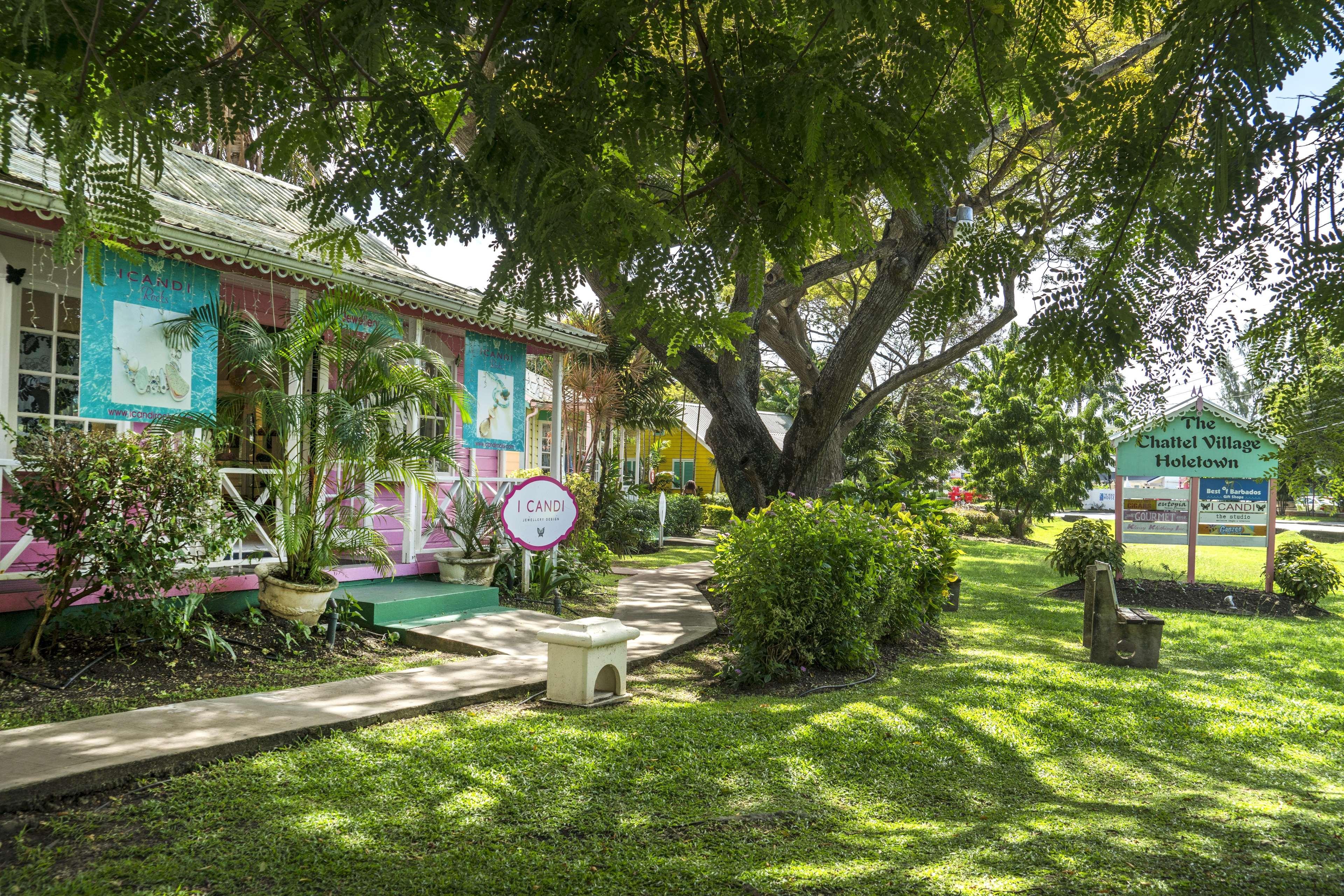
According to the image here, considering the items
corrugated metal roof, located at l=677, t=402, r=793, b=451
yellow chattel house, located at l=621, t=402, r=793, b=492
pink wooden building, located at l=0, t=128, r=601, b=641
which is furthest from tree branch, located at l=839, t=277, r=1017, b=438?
yellow chattel house, located at l=621, t=402, r=793, b=492

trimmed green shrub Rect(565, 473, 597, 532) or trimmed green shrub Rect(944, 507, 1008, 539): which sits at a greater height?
trimmed green shrub Rect(565, 473, 597, 532)

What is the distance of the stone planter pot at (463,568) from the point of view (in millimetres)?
10234

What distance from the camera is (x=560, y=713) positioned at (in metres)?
6.03

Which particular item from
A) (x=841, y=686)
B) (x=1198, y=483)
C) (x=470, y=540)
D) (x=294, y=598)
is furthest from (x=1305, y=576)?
(x=294, y=598)

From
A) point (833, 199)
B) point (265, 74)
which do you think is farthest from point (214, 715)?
point (833, 199)

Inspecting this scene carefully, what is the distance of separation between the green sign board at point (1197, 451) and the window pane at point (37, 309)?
1457 cm

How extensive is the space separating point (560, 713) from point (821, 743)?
1768 mm

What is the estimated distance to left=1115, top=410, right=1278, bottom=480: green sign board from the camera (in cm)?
1419

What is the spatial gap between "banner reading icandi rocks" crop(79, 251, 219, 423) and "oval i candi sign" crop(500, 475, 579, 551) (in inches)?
119

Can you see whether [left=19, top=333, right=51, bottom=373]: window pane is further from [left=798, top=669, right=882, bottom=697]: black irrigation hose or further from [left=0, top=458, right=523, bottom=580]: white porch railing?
[left=798, top=669, right=882, bottom=697]: black irrigation hose

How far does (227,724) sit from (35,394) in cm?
464

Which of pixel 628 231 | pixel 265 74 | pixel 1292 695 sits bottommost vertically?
pixel 1292 695

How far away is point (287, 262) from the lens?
26.5 feet

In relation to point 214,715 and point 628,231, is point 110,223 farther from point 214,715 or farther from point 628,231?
point 214,715
